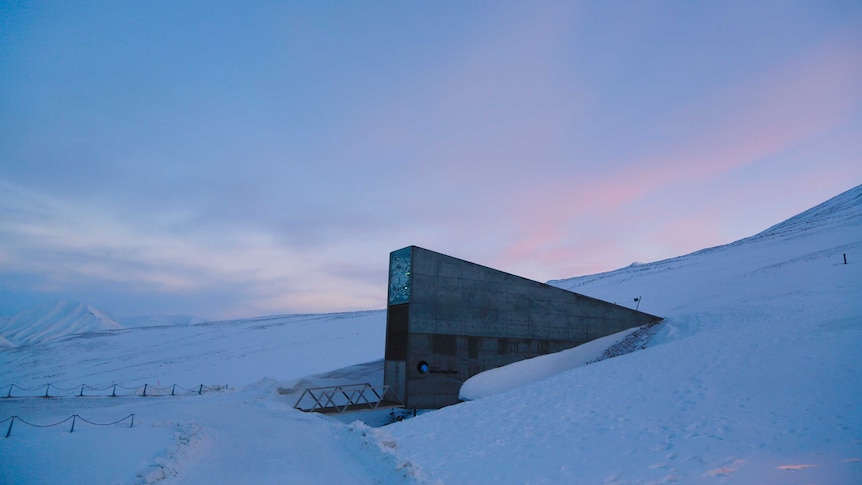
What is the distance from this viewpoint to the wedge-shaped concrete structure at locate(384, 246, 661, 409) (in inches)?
852

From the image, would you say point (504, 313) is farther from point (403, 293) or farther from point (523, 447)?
point (523, 447)

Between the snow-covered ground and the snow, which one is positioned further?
the snow

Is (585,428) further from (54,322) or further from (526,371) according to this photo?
(54,322)

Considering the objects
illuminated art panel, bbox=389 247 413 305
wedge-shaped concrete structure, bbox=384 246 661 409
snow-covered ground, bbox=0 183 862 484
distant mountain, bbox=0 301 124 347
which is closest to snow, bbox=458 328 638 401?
snow-covered ground, bbox=0 183 862 484

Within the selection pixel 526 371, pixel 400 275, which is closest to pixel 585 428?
pixel 526 371

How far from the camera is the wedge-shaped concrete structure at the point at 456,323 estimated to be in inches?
852

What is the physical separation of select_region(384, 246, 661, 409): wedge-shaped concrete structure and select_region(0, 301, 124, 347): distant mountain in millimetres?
134782

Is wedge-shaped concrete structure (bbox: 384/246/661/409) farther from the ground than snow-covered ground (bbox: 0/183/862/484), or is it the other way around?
wedge-shaped concrete structure (bbox: 384/246/661/409)

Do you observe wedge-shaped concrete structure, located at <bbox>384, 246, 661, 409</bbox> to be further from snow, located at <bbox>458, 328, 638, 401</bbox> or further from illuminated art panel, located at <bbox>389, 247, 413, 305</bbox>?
snow, located at <bbox>458, 328, 638, 401</bbox>

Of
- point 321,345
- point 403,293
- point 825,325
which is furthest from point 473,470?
point 321,345

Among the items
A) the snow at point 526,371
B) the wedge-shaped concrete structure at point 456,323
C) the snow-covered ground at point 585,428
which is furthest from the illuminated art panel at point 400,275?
the snow-covered ground at point 585,428

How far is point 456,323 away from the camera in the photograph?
22.6 m

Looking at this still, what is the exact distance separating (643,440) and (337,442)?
7.99 m

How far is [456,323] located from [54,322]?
156875 millimetres
